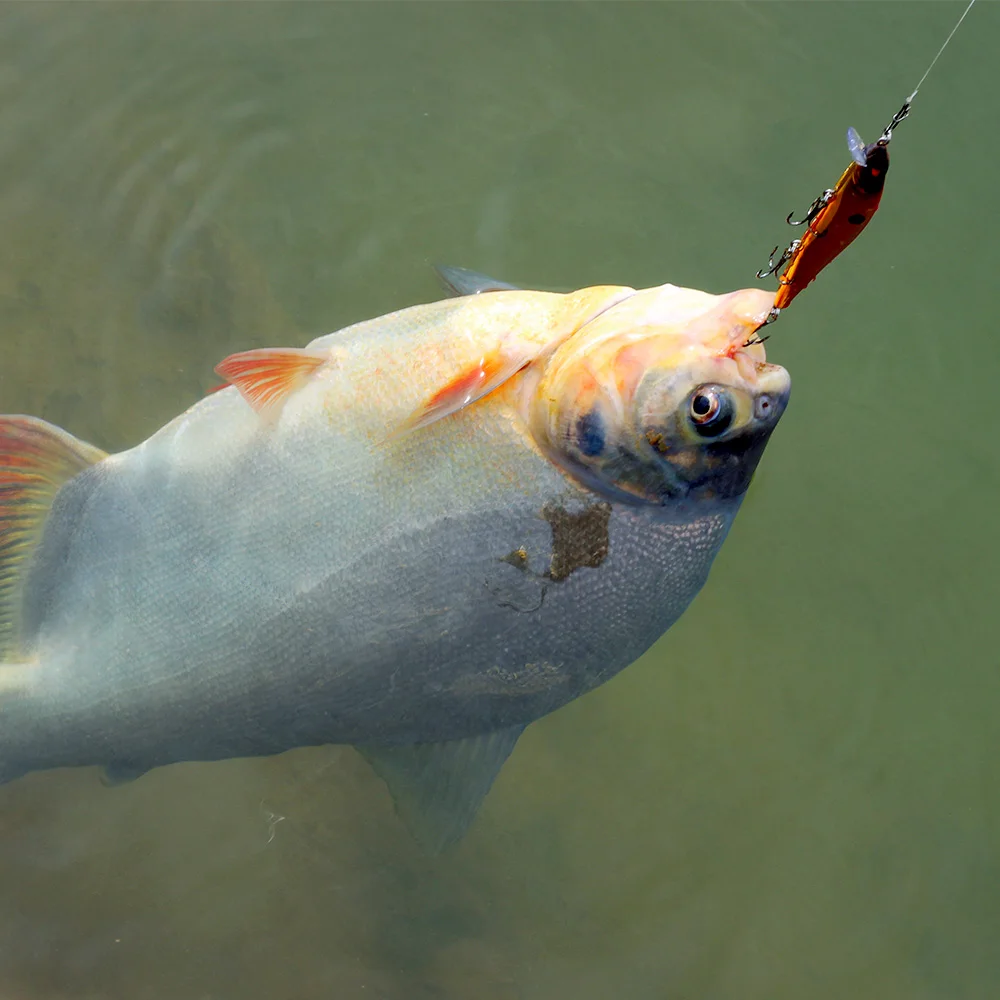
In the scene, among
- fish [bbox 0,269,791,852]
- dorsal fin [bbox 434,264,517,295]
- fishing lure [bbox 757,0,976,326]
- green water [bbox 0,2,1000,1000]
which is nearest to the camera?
fishing lure [bbox 757,0,976,326]

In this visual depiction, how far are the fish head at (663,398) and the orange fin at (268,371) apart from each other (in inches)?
24.2

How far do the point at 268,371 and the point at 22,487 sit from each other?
2.86 ft

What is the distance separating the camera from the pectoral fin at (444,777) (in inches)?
101

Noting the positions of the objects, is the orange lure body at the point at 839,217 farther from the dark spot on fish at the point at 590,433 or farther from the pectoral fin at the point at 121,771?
the pectoral fin at the point at 121,771

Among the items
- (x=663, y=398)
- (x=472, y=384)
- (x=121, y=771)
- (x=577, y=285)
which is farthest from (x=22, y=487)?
(x=577, y=285)

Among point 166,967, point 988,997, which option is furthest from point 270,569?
point 988,997

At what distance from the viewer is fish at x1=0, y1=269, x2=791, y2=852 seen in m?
2.18


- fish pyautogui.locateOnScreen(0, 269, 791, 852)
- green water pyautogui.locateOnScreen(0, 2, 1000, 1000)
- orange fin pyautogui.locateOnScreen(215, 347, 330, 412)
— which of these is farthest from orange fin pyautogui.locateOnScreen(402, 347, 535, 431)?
green water pyautogui.locateOnScreen(0, 2, 1000, 1000)

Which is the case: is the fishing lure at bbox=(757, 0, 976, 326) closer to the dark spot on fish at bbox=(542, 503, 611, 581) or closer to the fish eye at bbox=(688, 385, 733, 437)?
the fish eye at bbox=(688, 385, 733, 437)

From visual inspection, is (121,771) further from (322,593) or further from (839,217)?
(839,217)

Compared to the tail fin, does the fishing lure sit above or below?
above

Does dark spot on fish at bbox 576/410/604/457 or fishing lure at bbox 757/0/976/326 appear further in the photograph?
dark spot on fish at bbox 576/410/604/457

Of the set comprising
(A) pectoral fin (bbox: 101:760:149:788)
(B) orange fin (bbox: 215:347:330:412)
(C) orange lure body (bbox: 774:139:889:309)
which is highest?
(C) orange lure body (bbox: 774:139:889:309)

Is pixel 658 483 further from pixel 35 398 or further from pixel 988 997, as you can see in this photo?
pixel 988 997
